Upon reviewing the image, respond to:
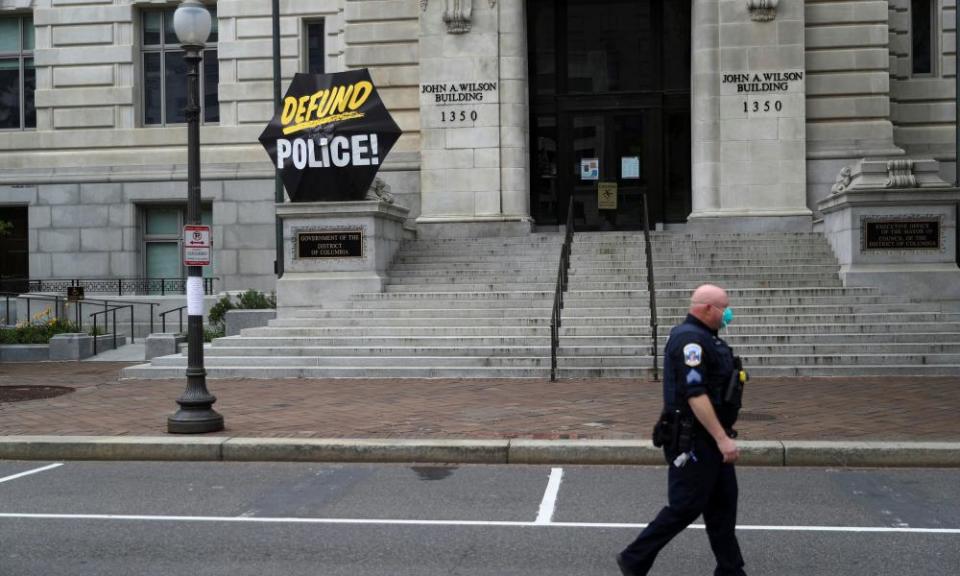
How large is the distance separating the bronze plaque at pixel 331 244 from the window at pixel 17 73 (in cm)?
1414

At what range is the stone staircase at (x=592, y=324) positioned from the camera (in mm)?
16859

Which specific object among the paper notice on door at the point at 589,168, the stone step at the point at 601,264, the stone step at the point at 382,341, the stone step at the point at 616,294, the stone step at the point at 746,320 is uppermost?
the paper notice on door at the point at 589,168

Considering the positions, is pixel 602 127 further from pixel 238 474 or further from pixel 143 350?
pixel 238 474

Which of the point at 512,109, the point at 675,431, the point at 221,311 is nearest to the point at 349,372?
the point at 221,311

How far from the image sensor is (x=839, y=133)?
25.3 metres

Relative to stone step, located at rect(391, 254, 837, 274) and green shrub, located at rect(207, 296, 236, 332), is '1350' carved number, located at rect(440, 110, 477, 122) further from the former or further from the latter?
green shrub, located at rect(207, 296, 236, 332)

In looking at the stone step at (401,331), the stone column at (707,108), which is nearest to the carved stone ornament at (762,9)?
the stone column at (707,108)

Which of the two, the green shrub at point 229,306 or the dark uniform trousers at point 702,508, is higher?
the green shrub at point 229,306

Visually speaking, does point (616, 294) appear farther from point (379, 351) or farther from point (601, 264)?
point (379, 351)

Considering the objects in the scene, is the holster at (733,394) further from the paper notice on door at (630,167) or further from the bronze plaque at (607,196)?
the paper notice on door at (630,167)

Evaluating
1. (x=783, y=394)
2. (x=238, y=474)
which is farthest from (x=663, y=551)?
(x=783, y=394)

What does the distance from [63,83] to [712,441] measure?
27626 millimetres

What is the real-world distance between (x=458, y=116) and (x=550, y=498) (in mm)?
17909

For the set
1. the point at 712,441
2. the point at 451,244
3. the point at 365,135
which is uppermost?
the point at 365,135
